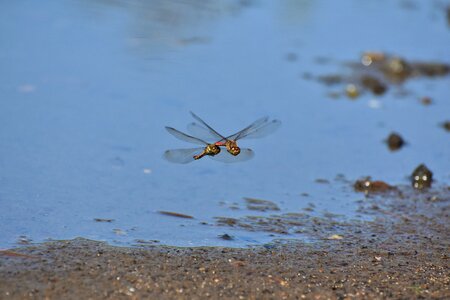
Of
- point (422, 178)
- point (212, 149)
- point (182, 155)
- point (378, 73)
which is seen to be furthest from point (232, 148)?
point (378, 73)

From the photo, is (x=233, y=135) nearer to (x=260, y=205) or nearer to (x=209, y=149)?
(x=209, y=149)

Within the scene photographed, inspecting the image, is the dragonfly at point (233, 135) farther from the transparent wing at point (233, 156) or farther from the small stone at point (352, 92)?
the small stone at point (352, 92)

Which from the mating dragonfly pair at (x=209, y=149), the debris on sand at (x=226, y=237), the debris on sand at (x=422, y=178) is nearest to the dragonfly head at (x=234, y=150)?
the mating dragonfly pair at (x=209, y=149)

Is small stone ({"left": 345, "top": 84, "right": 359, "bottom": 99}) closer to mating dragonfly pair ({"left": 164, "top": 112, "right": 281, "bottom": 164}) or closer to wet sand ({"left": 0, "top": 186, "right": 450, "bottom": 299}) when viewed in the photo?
mating dragonfly pair ({"left": 164, "top": 112, "right": 281, "bottom": 164})

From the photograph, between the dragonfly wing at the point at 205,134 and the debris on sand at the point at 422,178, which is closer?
the dragonfly wing at the point at 205,134

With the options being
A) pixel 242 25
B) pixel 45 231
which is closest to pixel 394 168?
pixel 45 231

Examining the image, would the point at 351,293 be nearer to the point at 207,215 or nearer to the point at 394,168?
the point at 207,215
